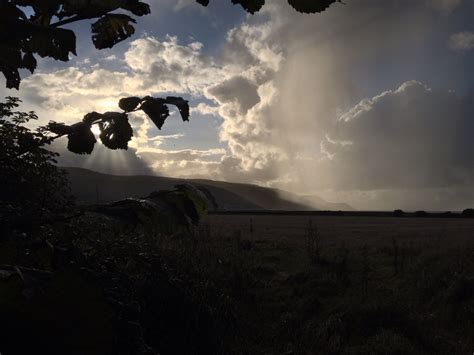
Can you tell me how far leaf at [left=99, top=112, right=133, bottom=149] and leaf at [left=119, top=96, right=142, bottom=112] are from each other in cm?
2

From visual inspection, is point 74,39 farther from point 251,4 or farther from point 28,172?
point 28,172

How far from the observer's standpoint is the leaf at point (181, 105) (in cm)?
145

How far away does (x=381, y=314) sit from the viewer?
737cm

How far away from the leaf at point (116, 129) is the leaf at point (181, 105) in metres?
0.16

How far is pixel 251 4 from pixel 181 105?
1.49ft

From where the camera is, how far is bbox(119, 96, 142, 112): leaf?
54.8 inches

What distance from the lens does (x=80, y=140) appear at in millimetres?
1355

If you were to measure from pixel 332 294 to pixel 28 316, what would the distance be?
9.24m

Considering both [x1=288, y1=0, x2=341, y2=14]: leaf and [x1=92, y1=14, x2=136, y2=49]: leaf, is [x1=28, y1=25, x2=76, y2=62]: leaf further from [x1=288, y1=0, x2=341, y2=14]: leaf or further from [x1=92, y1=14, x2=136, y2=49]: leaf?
[x1=288, y1=0, x2=341, y2=14]: leaf

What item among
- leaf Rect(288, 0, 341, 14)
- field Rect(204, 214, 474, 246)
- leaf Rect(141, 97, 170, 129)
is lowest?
field Rect(204, 214, 474, 246)

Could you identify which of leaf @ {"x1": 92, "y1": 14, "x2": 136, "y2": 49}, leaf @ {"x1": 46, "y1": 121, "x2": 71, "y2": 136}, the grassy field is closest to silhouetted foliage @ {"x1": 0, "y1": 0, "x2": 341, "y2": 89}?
leaf @ {"x1": 92, "y1": 14, "x2": 136, "y2": 49}

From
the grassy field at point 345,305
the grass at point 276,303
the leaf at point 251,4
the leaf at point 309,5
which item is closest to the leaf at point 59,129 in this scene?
the leaf at point 251,4

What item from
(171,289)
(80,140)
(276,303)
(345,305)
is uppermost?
(80,140)

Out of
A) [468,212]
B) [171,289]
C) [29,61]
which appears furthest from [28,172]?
[468,212]
